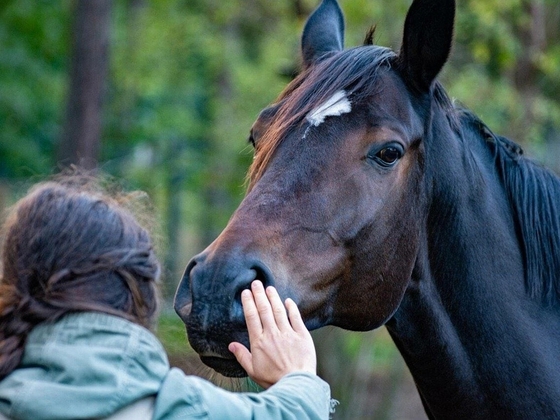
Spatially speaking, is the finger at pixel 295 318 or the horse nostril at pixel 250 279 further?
the horse nostril at pixel 250 279

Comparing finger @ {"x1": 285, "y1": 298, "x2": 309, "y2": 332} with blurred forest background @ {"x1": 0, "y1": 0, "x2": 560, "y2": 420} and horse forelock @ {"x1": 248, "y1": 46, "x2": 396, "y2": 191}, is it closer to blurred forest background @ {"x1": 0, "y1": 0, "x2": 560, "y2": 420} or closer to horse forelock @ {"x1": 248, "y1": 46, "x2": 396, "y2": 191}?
blurred forest background @ {"x1": 0, "y1": 0, "x2": 560, "y2": 420}

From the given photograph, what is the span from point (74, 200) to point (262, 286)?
2.26ft

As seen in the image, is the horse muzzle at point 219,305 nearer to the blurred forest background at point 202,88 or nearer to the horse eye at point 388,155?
the blurred forest background at point 202,88

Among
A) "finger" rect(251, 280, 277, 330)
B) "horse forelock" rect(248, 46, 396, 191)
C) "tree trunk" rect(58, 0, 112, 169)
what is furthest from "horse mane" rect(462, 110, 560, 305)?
"tree trunk" rect(58, 0, 112, 169)

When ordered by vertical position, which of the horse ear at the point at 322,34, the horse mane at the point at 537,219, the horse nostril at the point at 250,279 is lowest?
the horse nostril at the point at 250,279

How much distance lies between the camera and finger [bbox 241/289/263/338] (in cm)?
247

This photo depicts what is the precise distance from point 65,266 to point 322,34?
7.31 ft

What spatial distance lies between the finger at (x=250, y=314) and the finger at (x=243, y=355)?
93 millimetres

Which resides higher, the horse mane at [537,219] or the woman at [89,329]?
the horse mane at [537,219]

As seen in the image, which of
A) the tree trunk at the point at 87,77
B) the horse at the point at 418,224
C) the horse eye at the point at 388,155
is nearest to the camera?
the horse at the point at 418,224

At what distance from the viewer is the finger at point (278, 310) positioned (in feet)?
8.06

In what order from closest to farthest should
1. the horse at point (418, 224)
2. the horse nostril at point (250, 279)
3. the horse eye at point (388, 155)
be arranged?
the horse nostril at point (250, 279)
the horse at point (418, 224)
the horse eye at point (388, 155)

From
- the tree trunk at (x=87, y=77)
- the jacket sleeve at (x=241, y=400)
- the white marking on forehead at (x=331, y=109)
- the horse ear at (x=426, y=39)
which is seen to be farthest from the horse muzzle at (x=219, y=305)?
the tree trunk at (x=87, y=77)

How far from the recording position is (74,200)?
217 centimetres
